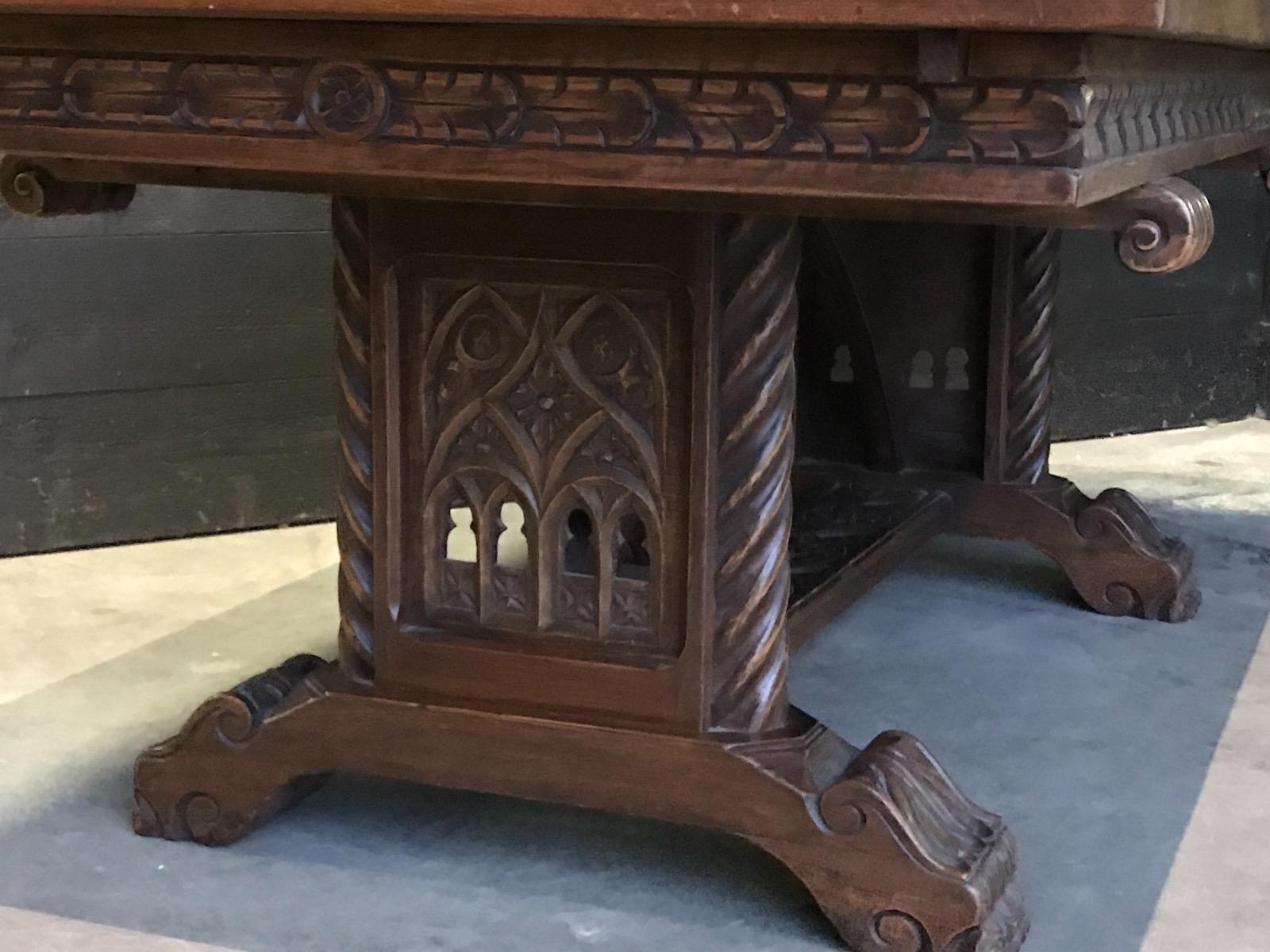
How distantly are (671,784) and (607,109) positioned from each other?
0.62 m

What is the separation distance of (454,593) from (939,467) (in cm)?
122

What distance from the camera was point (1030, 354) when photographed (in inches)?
94.0

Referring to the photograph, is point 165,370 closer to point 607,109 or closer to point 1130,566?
point 1130,566

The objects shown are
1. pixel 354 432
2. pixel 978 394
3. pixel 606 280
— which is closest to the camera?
pixel 606 280

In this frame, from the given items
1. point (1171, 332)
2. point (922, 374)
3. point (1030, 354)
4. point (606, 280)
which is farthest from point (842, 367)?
point (1171, 332)

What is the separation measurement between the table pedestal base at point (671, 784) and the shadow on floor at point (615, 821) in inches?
2.1

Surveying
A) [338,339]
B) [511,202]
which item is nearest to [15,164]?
[338,339]

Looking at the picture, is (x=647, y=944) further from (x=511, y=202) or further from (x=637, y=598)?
(x=511, y=202)

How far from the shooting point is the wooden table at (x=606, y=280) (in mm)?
1002

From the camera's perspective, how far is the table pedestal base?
4.29 ft

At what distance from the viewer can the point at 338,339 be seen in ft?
4.87

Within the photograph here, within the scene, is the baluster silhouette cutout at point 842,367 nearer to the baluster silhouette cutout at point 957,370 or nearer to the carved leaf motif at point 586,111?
the baluster silhouette cutout at point 957,370

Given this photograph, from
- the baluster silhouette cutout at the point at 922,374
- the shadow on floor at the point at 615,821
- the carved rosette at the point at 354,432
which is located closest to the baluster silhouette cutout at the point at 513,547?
the shadow on floor at the point at 615,821

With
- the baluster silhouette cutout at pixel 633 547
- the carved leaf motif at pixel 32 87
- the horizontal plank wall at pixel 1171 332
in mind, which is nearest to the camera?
the carved leaf motif at pixel 32 87
